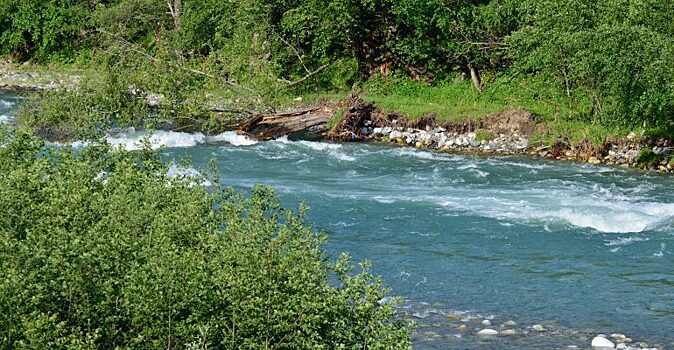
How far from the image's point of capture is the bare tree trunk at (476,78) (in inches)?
1576

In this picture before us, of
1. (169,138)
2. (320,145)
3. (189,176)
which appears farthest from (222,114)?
(189,176)

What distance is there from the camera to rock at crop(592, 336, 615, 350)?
17.6 metres

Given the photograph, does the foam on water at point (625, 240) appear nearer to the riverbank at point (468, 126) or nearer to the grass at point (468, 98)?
the riverbank at point (468, 126)

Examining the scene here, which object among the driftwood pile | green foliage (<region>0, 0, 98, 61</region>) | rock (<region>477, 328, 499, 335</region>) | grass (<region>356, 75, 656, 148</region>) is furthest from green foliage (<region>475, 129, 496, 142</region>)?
green foliage (<region>0, 0, 98, 61</region>)

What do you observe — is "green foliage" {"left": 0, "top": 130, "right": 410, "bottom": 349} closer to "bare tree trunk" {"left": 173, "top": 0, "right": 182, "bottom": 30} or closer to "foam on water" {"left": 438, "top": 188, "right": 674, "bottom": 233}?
"foam on water" {"left": 438, "top": 188, "right": 674, "bottom": 233}

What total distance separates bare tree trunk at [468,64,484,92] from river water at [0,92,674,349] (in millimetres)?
6441

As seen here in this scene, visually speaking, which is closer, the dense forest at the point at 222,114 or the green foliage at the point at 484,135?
the dense forest at the point at 222,114

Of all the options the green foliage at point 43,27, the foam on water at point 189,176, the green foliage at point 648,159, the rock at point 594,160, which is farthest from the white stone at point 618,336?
the green foliage at point 43,27

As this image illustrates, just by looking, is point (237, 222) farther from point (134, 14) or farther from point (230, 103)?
point (134, 14)

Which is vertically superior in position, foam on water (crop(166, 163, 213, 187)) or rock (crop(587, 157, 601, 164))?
foam on water (crop(166, 163, 213, 187))

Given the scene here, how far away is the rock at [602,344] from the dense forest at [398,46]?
1446 cm

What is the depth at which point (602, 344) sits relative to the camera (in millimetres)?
17688

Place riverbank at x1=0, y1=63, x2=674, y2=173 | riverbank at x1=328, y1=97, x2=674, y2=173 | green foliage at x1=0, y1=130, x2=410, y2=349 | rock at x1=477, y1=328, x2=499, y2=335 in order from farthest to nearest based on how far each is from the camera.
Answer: riverbank at x1=0, y1=63, x2=674, y2=173
riverbank at x1=328, y1=97, x2=674, y2=173
rock at x1=477, y1=328, x2=499, y2=335
green foliage at x1=0, y1=130, x2=410, y2=349

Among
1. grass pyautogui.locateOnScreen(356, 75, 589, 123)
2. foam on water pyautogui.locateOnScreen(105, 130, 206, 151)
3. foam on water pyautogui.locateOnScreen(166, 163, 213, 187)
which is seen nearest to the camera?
foam on water pyautogui.locateOnScreen(166, 163, 213, 187)
